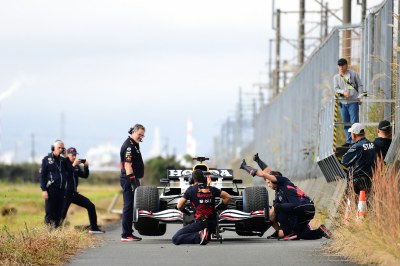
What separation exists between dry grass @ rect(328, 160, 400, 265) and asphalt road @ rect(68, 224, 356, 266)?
254mm

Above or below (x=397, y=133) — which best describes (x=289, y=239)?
below

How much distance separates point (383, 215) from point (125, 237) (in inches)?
299

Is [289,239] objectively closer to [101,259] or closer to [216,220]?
[216,220]

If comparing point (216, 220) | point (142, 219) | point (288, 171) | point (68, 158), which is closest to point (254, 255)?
point (216, 220)

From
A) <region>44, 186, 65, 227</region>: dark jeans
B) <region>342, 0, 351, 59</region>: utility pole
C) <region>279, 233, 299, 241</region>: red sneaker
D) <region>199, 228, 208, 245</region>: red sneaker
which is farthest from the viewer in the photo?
<region>342, 0, 351, 59</region>: utility pole

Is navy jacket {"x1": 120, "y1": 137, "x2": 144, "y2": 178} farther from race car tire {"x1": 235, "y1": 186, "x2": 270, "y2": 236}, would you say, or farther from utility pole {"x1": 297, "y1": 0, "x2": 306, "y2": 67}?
utility pole {"x1": 297, "y1": 0, "x2": 306, "y2": 67}

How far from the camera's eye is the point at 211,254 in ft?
63.4

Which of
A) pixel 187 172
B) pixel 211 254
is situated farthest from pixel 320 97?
pixel 211 254

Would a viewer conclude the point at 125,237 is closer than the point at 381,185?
No

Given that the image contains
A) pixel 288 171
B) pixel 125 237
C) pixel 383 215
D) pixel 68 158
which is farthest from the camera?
pixel 288 171

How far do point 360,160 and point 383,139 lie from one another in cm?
115

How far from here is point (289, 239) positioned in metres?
23.5

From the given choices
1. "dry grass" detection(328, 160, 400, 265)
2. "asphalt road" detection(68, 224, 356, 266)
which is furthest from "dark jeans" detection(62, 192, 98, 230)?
"dry grass" detection(328, 160, 400, 265)

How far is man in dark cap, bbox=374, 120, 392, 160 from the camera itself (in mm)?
23062
